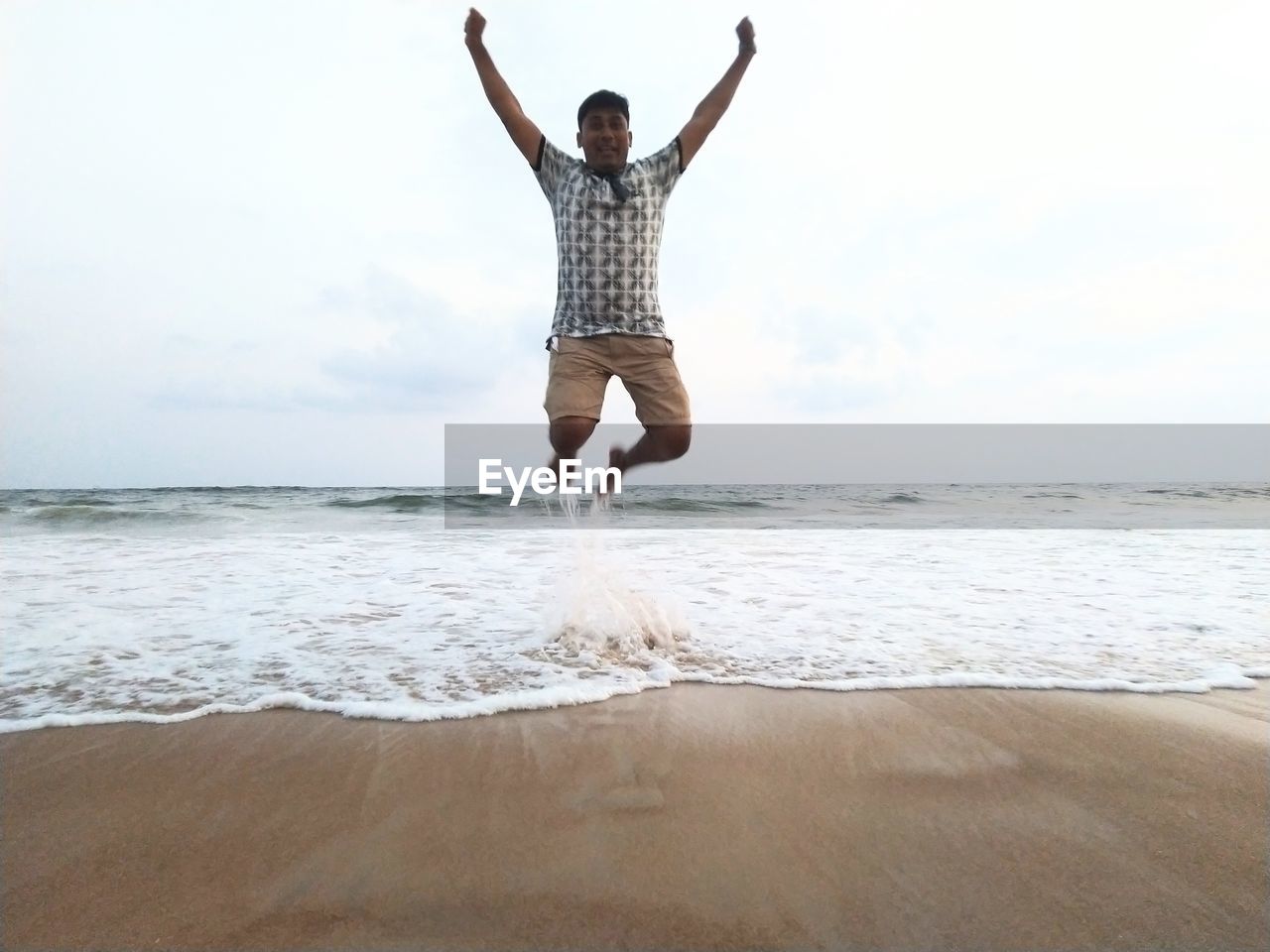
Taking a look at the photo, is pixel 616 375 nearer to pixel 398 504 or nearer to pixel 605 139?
pixel 605 139

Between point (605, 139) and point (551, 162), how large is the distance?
0.90 feet

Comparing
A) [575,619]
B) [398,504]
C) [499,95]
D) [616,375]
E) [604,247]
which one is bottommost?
[575,619]

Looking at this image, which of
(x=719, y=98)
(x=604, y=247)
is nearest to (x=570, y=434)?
(x=604, y=247)

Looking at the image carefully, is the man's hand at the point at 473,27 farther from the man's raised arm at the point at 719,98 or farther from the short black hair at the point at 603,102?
the man's raised arm at the point at 719,98

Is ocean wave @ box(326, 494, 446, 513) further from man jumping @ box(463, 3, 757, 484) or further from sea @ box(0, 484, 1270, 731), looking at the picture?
man jumping @ box(463, 3, 757, 484)

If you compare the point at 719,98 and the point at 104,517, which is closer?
the point at 719,98

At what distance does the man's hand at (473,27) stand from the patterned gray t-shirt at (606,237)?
1.69ft

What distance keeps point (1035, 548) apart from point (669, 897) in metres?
7.67

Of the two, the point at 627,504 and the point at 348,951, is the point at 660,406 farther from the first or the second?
the point at 627,504

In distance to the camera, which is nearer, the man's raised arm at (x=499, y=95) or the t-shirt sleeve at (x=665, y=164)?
the man's raised arm at (x=499, y=95)

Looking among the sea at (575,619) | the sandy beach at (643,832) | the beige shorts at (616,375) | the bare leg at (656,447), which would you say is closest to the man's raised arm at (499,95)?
the beige shorts at (616,375)

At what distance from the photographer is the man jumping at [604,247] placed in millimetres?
3428

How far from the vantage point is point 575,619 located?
370cm

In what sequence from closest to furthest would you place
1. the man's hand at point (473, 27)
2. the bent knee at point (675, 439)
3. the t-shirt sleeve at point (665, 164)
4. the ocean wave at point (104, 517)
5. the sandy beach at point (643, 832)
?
the sandy beach at point (643, 832) → the man's hand at point (473, 27) → the t-shirt sleeve at point (665, 164) → the bent knee at point (675, 439) → the ocean wave at point (104, 517)
